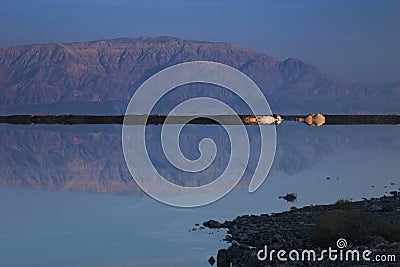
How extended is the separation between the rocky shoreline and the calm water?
0.64 metres

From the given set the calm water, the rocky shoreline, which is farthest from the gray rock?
the calm water

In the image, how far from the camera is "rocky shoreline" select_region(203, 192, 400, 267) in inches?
421

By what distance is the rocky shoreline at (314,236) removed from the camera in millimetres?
10695

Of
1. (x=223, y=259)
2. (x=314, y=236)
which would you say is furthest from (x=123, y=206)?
(x=314, y=236)

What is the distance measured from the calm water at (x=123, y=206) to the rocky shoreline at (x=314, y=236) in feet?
2.12

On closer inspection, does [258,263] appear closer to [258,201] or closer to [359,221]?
[359,221]

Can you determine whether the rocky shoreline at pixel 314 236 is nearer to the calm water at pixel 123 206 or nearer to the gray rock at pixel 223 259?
the gray rock at pixel 223 259

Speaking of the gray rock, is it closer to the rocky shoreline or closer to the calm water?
the rocky shoreline

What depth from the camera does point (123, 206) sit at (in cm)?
1991

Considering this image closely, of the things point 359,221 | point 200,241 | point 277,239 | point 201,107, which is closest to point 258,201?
point 200,241

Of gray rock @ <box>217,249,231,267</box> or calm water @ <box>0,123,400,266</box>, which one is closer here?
gray rock @ <box>217,249,231,267</box>

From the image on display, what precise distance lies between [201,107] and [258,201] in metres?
163

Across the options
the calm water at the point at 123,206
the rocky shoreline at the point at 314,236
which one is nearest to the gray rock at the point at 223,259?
the rocky shoreline at the point at 314,236

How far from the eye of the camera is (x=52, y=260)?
1330 centimetres
